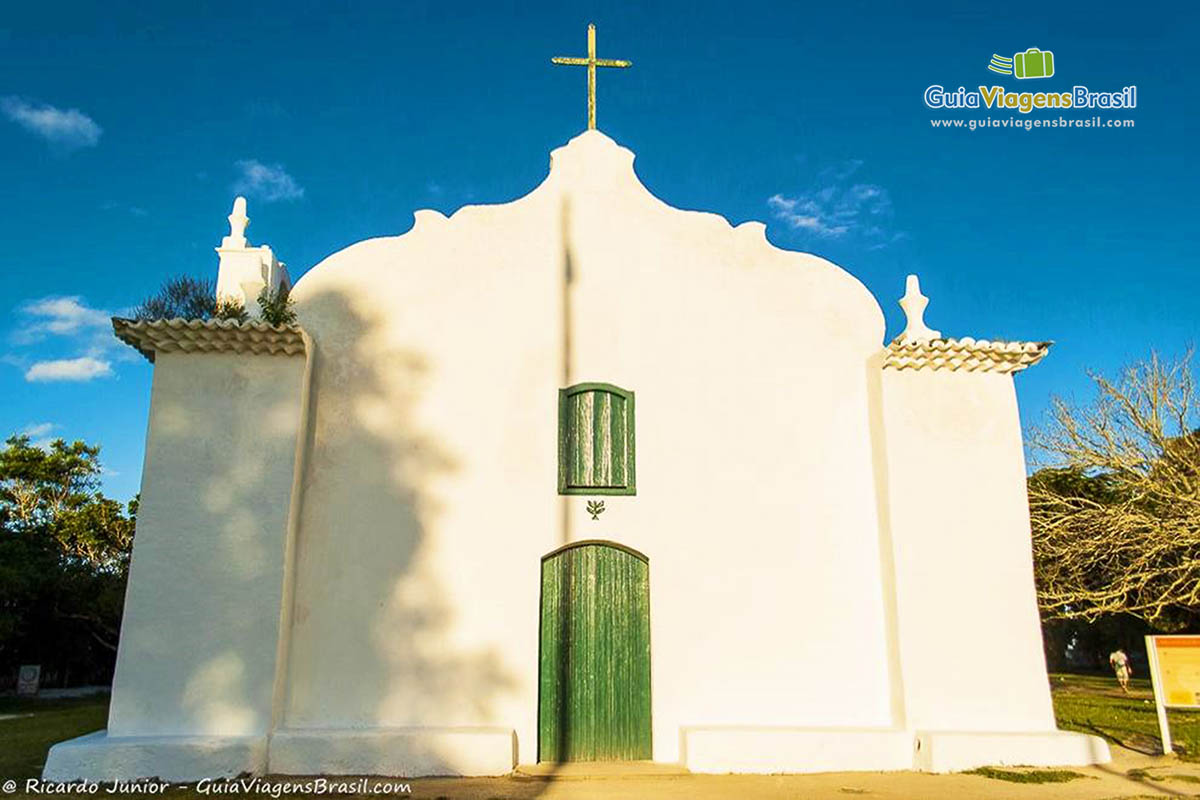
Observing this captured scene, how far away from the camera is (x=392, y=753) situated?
8078 mm

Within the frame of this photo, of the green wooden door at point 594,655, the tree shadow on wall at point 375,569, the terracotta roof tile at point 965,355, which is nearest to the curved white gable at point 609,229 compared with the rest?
the terracotta roof tile at point 965,355

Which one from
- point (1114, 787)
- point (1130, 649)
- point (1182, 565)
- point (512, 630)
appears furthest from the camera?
point (1130, 649)

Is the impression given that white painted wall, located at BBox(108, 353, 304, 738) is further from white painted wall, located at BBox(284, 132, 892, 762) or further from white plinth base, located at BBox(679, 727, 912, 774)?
white plinth base, located at BBox(679, 727, 912, 774)

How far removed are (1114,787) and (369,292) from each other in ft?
30.3

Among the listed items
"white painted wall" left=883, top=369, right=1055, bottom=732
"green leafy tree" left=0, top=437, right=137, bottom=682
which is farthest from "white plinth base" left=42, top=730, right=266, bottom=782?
"green leafy tree" left=0, top=437, right=137, bottom=682

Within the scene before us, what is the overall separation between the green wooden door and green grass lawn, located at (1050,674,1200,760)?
6305 millimetres

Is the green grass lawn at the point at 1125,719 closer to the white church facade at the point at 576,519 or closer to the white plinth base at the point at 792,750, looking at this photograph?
the white church facade at the point at 576,519

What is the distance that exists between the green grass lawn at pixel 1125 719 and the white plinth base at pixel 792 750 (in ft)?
12.1

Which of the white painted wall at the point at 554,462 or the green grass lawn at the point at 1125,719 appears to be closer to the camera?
the white painted wall at the point at 554,462

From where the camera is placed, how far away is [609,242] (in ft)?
32.8

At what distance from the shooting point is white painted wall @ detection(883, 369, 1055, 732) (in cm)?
870

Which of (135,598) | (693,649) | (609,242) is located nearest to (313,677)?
(135,598)

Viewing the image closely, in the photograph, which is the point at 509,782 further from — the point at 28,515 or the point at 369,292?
the point at 28,515

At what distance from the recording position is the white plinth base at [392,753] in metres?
7.95
